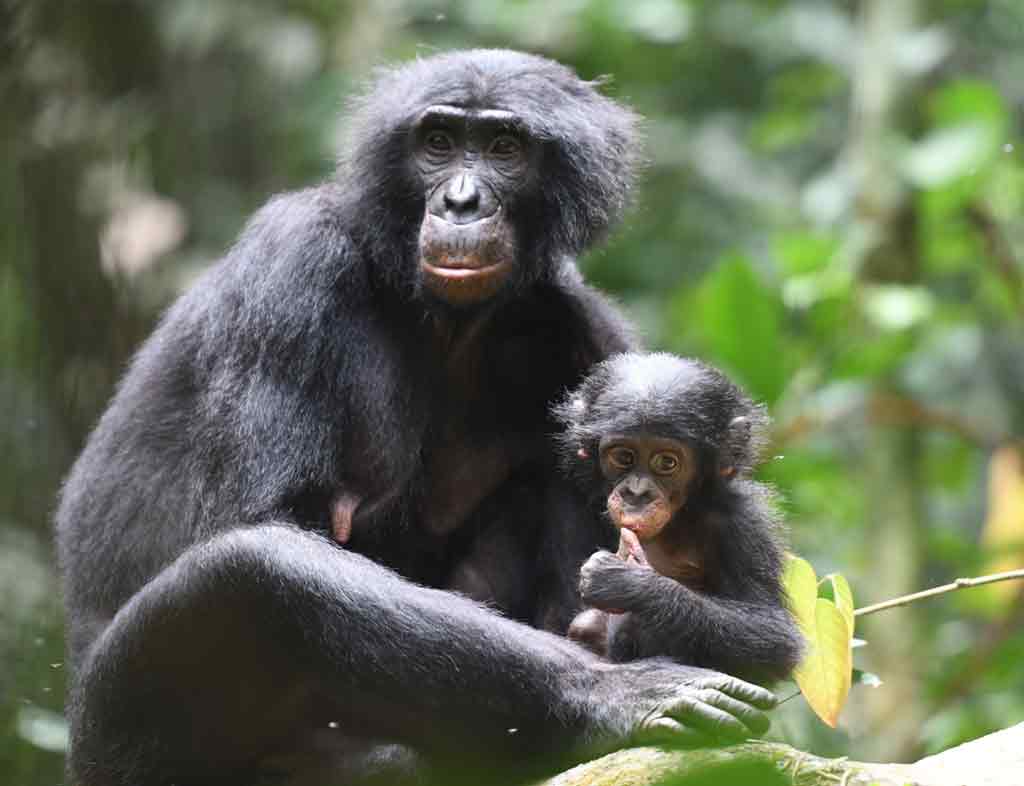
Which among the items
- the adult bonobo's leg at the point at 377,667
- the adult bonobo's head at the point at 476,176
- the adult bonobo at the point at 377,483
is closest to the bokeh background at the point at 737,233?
the adult bonobo at the point at 377,483

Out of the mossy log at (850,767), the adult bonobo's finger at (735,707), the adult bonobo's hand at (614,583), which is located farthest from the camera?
the adult bonobo's hand at (614,583)

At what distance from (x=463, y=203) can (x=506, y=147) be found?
40 cm

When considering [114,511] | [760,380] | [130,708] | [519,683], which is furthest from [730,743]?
[760,380]

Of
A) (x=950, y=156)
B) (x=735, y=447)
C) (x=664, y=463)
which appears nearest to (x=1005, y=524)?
(x=950, y=156)

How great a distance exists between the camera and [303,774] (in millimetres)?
5074

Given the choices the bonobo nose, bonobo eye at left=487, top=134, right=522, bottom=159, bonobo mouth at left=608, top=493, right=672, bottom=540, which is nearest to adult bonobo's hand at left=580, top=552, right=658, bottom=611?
bonobo mouth at left=608, top=493, right=672, bottom=540

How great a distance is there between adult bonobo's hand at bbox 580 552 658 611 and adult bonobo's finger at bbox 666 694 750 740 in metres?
0.39

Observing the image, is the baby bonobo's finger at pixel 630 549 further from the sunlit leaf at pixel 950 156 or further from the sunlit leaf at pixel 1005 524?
the sunlit leaf at pixel 1005 524

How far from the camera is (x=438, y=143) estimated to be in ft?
18.3

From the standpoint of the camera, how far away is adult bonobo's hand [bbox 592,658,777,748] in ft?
14.7

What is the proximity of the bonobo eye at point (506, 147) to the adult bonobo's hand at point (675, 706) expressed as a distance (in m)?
1.86

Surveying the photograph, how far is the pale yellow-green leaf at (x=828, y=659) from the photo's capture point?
16.1 feet

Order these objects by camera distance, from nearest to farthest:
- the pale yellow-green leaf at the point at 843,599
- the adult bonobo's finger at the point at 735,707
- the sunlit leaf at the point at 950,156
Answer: the adult bonobo's finger at the point at 735,707 < the pale yellow-green leaf at the point at 843,599 < the sunlit leaf at the point at 950,156

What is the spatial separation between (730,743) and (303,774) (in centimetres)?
150
